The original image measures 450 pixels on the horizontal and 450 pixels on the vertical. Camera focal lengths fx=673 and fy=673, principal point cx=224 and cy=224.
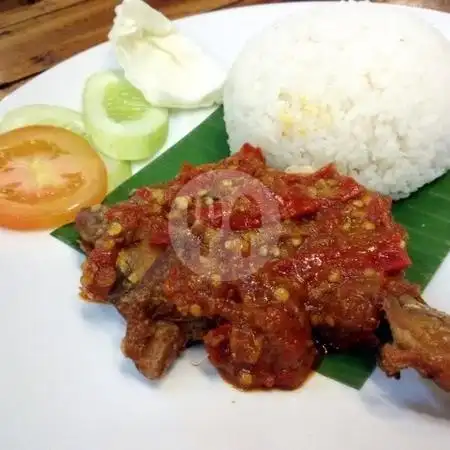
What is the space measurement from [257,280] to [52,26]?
11.6 feet

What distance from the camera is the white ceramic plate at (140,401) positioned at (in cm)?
244

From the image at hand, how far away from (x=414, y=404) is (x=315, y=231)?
29.3 inches

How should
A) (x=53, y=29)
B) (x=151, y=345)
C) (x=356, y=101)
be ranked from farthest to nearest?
(x=53, y=29)
(x=356, y=101)
(x=151, y=345)

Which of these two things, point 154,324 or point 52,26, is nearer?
point 154,324

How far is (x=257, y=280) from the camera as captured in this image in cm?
251

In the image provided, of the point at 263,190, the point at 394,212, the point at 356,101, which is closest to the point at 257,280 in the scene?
the point at 263,190

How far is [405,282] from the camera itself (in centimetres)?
260

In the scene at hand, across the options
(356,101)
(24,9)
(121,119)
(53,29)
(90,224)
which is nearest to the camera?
(90,224)

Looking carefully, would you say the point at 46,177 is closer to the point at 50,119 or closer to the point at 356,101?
the point at 50,119

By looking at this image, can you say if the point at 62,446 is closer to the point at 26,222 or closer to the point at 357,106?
the point at 26,222

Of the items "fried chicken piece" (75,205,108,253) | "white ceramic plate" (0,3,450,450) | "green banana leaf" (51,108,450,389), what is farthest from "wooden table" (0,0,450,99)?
"white ceramic plate" (0,3,450,450)

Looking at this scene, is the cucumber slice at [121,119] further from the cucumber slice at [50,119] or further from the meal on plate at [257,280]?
the meal on plate at [257,280]

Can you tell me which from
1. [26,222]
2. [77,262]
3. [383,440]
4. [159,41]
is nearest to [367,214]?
[383,440]

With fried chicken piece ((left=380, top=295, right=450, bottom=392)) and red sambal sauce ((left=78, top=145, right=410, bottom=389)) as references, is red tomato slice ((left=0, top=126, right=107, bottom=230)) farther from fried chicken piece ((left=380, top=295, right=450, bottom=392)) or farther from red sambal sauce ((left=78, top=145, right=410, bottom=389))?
fried chicken piece ((left=380, top=295, right=450, bottom=392))
